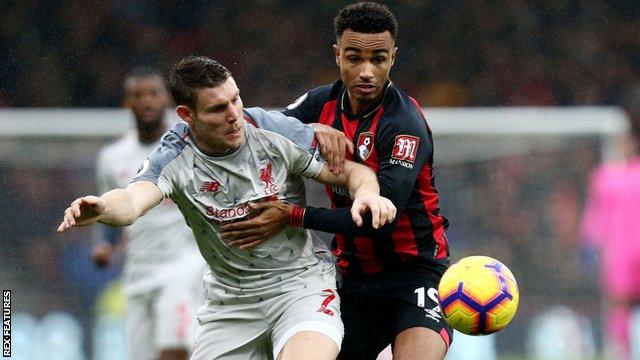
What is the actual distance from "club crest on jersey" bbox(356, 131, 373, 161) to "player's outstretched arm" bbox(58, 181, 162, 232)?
0.94m

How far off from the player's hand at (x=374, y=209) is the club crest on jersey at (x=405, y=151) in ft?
1.34

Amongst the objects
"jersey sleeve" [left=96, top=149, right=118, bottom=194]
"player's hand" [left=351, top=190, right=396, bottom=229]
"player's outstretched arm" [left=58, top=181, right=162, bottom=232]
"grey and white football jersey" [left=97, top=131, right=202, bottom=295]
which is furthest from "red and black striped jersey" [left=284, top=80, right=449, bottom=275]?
"jersey sleeve" [left=96, top=149, right=118, bottom=194]

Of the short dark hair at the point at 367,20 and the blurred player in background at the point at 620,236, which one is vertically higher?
the short dark hair at the point at 367,20

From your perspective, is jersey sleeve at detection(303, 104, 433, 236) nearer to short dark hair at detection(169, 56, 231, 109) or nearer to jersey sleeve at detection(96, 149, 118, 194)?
short dark hair at detection(169, 56, 231, 109)

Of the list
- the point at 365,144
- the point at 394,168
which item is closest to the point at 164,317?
the point at 365,144

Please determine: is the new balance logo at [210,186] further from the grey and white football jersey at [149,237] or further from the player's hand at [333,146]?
the grey and white football jersey at [149,237]

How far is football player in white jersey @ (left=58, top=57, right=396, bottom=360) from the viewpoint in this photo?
5707mm

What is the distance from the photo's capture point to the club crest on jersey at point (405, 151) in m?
5.79

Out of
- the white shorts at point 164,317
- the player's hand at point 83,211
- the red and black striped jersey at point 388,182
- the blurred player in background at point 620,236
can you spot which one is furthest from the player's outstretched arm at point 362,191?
the blurred player in background at point 620,236

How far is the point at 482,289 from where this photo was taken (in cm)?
571

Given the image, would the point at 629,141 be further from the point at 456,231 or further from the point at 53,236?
the point at 53,236

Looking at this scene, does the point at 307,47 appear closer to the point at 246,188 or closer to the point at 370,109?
the point at 370,109

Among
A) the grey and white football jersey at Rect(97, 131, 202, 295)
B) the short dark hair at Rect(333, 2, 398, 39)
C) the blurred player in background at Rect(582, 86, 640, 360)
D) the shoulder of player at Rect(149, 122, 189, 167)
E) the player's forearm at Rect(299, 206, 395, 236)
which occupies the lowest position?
the blurred player in background at Rect(582, 86, 640, 360)

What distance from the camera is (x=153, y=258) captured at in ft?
29.1
